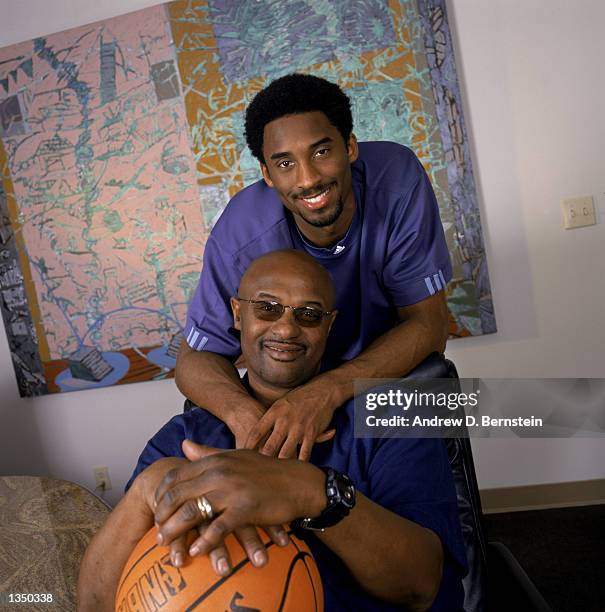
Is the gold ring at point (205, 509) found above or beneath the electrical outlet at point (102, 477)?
above

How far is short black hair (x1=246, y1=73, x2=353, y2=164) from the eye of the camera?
171 cm

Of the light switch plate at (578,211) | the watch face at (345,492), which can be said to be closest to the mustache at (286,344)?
the watch face at (345,492)

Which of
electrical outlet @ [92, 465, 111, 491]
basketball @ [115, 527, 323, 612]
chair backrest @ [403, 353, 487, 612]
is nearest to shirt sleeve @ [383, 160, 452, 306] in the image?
chair backrest @ [403, 353, 487, 612]

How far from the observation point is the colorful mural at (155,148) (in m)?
2.74

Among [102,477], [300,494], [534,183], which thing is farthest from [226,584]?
[102,477]

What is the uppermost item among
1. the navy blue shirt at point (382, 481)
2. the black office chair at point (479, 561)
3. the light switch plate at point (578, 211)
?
the light switch plate at point (578, 211)

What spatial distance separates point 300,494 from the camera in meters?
0.94

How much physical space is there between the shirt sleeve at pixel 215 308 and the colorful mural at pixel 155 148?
1133 millimetres

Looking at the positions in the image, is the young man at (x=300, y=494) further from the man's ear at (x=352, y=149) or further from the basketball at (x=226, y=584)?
the man's ear at (x=352, y=149)

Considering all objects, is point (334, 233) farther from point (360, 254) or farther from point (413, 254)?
point (413, 254)

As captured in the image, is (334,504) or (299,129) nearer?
(334,504)

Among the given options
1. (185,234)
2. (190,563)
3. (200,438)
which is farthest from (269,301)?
(185,234)

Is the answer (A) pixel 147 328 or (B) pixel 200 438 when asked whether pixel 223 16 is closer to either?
(A) pixel 147 328

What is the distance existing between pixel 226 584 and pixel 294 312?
710 mm
